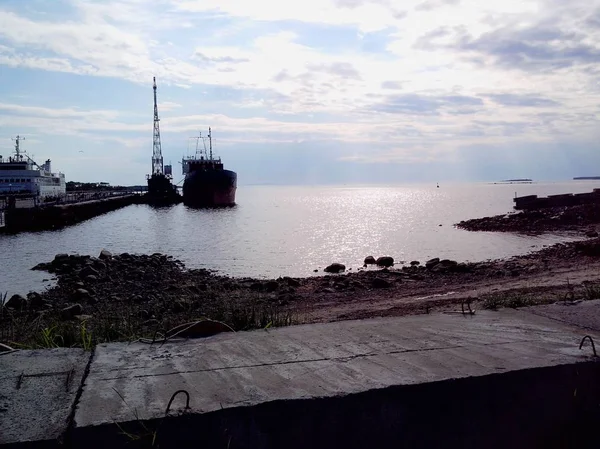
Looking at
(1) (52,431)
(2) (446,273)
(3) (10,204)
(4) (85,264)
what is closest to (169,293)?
(4) (85,264)

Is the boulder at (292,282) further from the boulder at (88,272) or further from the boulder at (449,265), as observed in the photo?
the boulder at (88,272)

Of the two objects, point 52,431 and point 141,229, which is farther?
point 141,229

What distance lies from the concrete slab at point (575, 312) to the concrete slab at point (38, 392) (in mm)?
3170

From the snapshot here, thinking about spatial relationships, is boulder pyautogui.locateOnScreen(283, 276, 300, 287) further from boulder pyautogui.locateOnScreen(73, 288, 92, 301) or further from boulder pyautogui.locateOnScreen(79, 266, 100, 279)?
boulder pyautogui.locateOnScreen(79, 266, 100, 279)

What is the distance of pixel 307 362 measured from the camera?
10.6 feet

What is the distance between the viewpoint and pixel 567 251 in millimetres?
23156

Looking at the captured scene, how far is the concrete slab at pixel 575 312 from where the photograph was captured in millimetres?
4137

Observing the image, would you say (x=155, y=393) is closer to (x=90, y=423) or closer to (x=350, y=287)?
(x=90, y=423)

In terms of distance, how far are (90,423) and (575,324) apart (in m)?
3.20

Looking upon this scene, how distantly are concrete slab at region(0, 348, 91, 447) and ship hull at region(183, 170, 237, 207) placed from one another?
7577 centimetres

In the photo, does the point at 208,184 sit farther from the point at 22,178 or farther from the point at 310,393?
the point at 310,393

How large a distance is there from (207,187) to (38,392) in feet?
253

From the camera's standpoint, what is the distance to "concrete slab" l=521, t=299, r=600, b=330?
414cm

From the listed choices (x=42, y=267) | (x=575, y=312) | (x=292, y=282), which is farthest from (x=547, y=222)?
(x=575, y=312)
